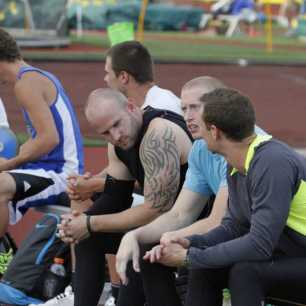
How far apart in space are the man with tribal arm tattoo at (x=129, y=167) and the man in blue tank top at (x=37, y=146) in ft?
3.06

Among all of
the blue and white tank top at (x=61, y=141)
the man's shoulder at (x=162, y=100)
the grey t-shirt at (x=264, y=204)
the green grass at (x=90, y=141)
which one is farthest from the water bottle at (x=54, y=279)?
the green grass at (x=90, y=141)

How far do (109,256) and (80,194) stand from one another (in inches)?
18.4

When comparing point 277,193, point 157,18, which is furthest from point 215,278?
point 157,18

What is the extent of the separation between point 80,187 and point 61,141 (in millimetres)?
864

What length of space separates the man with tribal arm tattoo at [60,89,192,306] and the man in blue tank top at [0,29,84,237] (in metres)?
0.93

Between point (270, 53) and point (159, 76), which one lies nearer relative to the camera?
point (159, 76)

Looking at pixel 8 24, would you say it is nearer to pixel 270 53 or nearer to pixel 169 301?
pixel 270 53

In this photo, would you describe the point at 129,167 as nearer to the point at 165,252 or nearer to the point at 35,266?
the point at 165,252

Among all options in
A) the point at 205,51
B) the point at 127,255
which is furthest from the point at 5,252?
the point at 205,51

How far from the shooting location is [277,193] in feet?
13.3

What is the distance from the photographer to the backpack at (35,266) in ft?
19.9

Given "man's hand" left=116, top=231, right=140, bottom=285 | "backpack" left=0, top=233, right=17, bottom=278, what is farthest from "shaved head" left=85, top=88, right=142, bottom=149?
"backpack" left=0, top=233, right=17, bottom=278

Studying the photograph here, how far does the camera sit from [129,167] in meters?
5.29

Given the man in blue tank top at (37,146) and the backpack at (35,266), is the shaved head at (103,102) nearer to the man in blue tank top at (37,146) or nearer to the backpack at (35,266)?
the man in blue tank top at (37,146)
